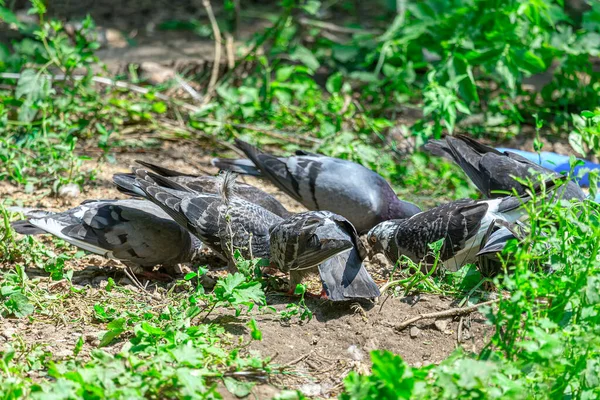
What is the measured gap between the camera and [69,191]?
222 inches

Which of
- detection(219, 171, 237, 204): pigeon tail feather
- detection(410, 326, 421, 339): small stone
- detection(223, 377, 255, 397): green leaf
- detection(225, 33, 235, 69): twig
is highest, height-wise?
detection(223, 377, 255, 397): green leaf

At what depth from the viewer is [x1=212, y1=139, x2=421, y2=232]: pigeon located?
5645mm

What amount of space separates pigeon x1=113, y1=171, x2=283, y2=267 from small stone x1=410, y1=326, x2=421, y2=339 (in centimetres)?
109

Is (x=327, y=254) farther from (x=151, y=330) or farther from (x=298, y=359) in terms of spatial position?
(x=151, y=330)

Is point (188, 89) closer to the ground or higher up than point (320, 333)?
closer to the ground

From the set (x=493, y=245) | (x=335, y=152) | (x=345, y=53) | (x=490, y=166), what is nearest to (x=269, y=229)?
(x=493, y=245)

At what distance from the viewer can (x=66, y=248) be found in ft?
16.2

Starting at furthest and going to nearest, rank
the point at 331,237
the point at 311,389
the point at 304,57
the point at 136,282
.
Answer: the point at 304,57 < the point at 136,282 < the point at 331,237 < the point at 311,389

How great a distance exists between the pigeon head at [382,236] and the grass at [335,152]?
13.2 inches

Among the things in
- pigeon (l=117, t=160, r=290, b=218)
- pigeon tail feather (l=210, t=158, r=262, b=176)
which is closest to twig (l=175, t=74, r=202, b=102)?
pigeon tail feather (l=210, t=158, r=262, b=176)

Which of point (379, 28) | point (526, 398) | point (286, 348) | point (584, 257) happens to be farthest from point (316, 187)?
point (379, 28)

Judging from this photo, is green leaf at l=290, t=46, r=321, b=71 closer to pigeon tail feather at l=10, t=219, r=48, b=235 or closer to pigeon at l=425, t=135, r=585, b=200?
pigeon at l=425, t=135, r=585, b=200

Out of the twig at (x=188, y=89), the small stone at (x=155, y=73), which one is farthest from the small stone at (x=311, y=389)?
the small stone at (x=155, y=73)

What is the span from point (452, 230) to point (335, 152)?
208 cm
